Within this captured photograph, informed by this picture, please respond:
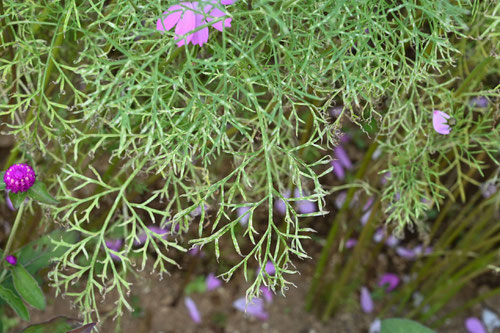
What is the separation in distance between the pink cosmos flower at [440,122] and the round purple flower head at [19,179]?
54cm

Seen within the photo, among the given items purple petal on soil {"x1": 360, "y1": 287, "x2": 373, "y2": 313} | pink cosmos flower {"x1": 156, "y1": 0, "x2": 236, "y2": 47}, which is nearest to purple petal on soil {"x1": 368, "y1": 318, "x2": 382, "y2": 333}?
purple petal on soil {"x1": 360, "y1": 287, "x2": 373, "y2": 313}

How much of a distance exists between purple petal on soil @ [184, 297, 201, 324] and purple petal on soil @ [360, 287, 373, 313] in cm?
41

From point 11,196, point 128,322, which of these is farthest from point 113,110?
point 128,322

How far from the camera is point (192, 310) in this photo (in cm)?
144

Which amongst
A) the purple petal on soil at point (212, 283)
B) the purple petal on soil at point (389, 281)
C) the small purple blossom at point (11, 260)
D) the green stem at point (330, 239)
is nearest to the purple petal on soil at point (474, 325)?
the purple petal on soil at point (389, 281)

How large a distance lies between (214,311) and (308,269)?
273mm

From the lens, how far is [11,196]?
73cm

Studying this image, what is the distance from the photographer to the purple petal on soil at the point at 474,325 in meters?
1.50

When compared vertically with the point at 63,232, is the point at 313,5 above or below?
above

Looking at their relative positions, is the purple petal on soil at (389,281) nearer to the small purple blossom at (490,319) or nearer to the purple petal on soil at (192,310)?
the small purple blossom at (490,319)

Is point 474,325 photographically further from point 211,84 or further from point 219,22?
point 219,22

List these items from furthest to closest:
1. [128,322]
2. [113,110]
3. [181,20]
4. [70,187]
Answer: [128,322], [70,187], [113,110], [181,20]

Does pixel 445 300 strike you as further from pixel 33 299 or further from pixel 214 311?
pixel 33 299

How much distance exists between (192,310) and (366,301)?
0.44 meters
